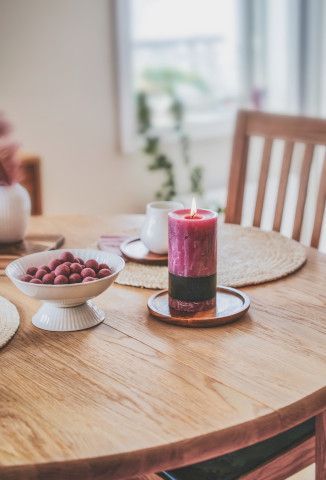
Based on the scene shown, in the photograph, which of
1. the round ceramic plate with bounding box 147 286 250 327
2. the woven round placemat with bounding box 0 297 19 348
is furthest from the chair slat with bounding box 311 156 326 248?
the woven round placemat with bounding box 0 297 19 348

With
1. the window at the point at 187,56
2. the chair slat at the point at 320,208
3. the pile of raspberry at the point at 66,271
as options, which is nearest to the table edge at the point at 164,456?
the pile of raspberry at the point at 66,271

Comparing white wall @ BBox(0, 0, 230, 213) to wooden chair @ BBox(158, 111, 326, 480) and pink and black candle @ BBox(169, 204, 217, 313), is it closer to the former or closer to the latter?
wooden chair @ BBox(158, 111, 326, 480)

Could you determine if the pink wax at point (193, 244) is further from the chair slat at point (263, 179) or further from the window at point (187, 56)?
the window at point (187, 56)

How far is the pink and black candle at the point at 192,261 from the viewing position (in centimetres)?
120

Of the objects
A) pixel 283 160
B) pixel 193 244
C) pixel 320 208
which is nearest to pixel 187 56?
pixel 283 160

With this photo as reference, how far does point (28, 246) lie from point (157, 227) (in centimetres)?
32

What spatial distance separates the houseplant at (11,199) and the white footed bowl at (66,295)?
1.08 feet

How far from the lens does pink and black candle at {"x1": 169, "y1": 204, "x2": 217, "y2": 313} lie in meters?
1.20

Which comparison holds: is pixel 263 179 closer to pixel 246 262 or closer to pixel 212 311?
pixel 246 262

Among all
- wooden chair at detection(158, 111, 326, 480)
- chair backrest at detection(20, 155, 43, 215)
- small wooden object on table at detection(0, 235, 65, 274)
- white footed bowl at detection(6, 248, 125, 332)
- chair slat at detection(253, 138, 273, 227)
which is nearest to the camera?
white footed bowl at detection(6, 248, 125, 332)

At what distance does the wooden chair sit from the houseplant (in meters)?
0.65

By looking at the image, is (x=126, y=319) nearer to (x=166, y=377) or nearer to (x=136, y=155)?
(x=166, y=377)

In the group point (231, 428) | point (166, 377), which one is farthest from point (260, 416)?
point (166, 377)

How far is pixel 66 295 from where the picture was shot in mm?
1154
